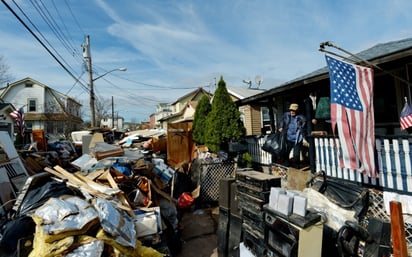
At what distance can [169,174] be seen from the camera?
6.24m

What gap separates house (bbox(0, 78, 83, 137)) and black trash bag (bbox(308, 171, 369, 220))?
1096 inches

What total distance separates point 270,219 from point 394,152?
2.35 meters

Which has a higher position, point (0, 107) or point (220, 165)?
point (0, 107)

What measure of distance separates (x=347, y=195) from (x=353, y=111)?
1.24 meters

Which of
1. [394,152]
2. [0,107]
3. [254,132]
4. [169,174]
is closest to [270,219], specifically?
Answer: [394,152]

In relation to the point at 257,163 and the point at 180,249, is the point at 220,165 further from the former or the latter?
the point at 180,249

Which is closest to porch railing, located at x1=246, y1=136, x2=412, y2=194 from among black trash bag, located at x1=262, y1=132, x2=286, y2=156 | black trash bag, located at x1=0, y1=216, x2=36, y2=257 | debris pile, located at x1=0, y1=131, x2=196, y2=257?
black trash bag, located at x1=262, y1=132, x2=286, y2=156

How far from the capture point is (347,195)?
11.5 ft

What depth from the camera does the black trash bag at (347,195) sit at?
10.8 ft

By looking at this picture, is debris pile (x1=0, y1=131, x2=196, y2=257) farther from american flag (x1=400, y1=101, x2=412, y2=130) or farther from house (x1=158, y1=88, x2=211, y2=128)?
house (x1=158, y1=88, x2=211, y2=128)

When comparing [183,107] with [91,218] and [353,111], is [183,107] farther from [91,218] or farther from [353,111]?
[91,218]

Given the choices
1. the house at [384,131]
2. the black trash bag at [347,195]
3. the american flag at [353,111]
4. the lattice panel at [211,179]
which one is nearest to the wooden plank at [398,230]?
the black trash bag at [347,195]

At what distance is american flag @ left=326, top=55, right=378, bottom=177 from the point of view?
329cm

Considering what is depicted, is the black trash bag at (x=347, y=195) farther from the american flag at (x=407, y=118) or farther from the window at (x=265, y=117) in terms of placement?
the window at (x=265, y=117)
